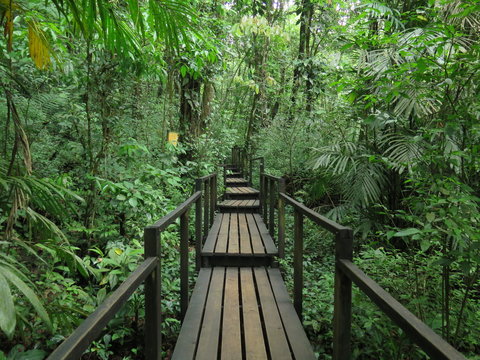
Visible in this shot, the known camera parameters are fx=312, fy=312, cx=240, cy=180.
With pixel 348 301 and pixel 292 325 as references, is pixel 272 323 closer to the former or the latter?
pixel 292 325

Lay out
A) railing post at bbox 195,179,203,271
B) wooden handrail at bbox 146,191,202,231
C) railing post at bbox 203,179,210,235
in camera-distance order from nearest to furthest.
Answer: wooden handrail at bbox 146,191,202,231
railing post at bbox 195,179,203,271
railing post at bbox 203,179,210,235

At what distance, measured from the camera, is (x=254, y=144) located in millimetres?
11969

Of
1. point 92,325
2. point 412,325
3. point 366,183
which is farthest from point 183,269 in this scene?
point 366,183

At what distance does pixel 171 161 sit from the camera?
5906 millimetres

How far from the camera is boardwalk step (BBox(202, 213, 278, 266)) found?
12.4 ft

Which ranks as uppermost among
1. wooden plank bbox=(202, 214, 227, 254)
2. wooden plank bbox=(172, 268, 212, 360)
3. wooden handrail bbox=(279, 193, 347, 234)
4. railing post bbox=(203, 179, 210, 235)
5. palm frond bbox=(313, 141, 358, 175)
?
palm frond bbox=(313, 141, 358, 175)

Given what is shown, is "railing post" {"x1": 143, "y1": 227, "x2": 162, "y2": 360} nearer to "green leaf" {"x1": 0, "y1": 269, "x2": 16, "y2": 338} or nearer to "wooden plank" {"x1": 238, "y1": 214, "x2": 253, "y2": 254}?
"green leaf" {"x1": 0, "y1": 269, "x2": 16, "y2": 338}

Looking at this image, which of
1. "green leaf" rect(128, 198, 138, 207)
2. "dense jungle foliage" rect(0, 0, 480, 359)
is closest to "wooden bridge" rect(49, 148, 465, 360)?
"dense jungle foliage" rect(0, 0, 480, 359)

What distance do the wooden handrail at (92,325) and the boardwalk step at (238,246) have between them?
2.38 meters

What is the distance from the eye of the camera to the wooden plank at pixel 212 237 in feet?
12.7

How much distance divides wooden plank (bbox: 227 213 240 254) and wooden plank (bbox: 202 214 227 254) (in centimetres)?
20

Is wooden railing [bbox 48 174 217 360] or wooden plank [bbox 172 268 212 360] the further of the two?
wooden plank [bbox 172 268 212 360]

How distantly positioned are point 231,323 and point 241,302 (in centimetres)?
39

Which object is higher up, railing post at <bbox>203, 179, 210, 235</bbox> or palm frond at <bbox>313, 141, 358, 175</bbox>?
palm frond at <bbox>313, 141, 358, 175</bbox>
